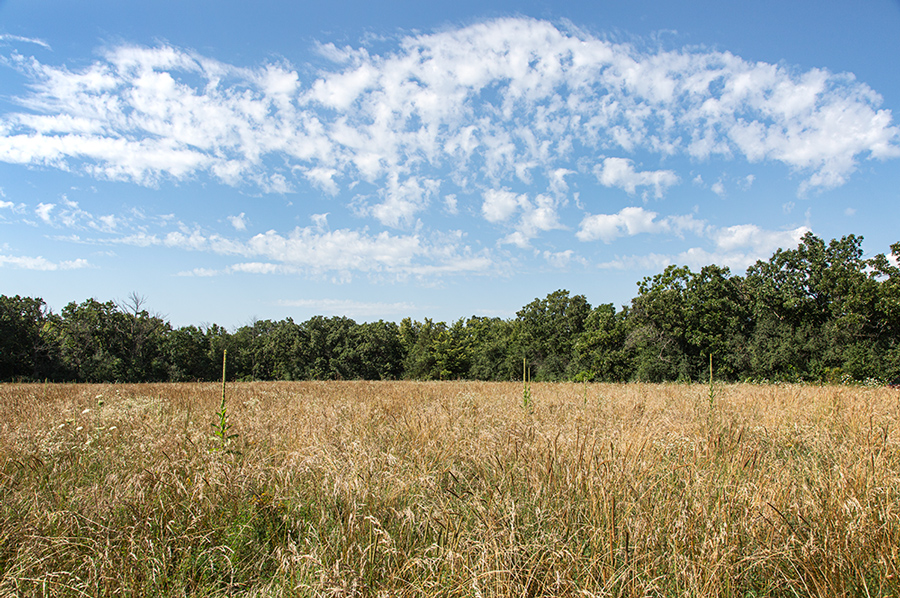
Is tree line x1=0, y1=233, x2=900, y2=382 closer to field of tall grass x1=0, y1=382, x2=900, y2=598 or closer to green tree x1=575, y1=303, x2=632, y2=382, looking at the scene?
green tree x1=575, y1=303, x2=632, y2=382

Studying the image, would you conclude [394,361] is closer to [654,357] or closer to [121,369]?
[121,369]

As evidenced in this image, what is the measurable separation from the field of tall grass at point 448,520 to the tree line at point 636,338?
76.7ft

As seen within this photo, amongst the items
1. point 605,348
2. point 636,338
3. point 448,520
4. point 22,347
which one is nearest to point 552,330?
point 605,348

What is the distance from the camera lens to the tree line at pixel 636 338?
30719mm

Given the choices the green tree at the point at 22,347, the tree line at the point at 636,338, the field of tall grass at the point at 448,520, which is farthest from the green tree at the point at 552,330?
the green tree at the point at 22,347

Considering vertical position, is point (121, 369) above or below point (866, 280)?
below

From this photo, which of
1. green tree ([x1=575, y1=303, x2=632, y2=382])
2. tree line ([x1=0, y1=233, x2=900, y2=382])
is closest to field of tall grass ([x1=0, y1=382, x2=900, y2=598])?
tree line ([x1=0, y1=233, x2=900, y2=382])

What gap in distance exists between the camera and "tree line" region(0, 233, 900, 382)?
30.7m

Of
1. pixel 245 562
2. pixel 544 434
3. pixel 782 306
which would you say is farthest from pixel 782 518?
pixel 782 306

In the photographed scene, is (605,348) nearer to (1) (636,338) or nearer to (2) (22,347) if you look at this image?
(1) (636,338)

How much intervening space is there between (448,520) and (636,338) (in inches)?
1557

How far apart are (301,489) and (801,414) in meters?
8.36

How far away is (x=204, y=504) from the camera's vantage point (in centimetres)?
308

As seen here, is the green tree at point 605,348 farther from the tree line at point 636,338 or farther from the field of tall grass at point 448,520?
the field of tall grass at point 448,520
